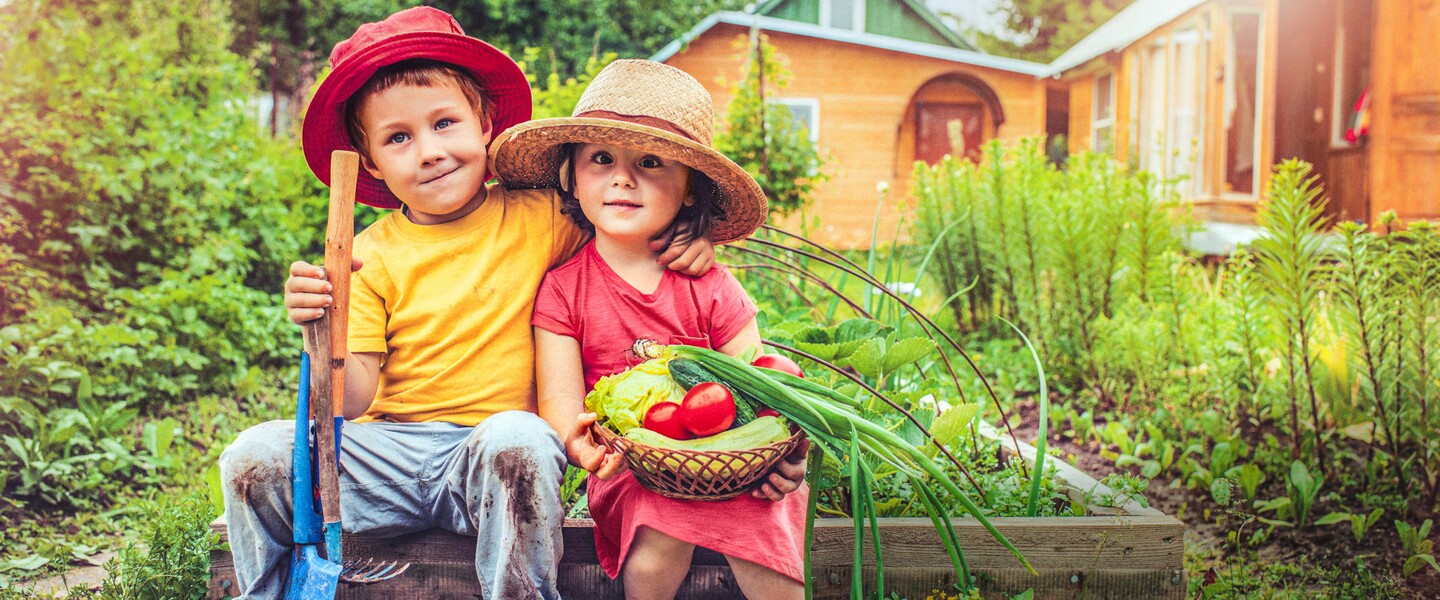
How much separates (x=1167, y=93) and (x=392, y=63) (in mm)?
10558

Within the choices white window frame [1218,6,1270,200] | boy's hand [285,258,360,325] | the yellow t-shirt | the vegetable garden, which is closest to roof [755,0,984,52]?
white window frame [1218,6,1270,200]

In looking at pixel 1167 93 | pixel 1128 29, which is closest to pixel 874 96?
pixel 1128 29

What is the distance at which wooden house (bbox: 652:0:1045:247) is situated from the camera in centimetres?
1457

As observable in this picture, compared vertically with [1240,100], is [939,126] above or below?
above

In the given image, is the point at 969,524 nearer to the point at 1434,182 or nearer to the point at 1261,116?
the point at 1434,182

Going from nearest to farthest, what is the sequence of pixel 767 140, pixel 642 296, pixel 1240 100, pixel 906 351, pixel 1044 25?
pixel 642 296
pixel 906 351
pixel 767 140
pixel 1240 100
pixel 1044 25

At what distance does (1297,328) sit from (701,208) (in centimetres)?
218

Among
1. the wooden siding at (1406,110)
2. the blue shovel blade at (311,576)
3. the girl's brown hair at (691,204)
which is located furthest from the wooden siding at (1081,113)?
the blue shovel blade at (311,576)

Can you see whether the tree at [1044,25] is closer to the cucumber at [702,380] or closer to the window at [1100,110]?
the window at [1100,110]

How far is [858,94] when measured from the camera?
48.7 feet

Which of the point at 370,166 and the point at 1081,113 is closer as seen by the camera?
the point at 370,166

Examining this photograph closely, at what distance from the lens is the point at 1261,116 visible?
8469 mm

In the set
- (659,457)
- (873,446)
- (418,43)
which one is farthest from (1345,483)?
(418,43)

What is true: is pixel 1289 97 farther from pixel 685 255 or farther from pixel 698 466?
pixel 698 466
